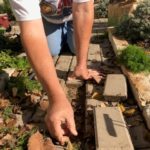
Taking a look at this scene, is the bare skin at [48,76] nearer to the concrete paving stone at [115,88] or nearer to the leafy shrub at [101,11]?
the concrete paving stone at [115,88]

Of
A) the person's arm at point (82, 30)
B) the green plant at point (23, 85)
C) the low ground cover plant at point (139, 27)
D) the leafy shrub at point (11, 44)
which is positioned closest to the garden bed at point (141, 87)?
the person's arm at point (82, 30)

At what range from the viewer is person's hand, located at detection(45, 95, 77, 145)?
2566mm

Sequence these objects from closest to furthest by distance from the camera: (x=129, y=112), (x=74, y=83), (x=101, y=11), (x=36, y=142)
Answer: (x=36, y=142), (x=129, y=112), (x=74, y=83), (x=101, y=11)

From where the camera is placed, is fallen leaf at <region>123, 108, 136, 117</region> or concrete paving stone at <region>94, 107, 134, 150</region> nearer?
concrete paving stone at <region>94, 107, 134, 150</region>

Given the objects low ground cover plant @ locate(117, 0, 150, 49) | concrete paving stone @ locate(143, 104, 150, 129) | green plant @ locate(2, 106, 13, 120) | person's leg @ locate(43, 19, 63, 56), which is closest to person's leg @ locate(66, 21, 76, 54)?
person's leg @ locate(43, 19, 63, 56)

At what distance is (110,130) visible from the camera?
104 inches

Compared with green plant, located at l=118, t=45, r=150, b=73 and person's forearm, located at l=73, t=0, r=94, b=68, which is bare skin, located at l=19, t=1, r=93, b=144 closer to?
person's forearm, located at l=73, t=0, r=94, b=68

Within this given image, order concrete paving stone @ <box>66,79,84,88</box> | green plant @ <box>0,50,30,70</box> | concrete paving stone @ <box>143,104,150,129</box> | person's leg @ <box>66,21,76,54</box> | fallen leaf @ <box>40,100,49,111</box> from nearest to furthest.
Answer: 1. concrete paving stone @ <box>143,104,150,129</box>
2. fallen leaf @ <box>40,100,49,111</box>
3. concrete paving stone @ <box>66,79,84,88</box>
4. green plant @ <box>0,50,30,70</box>
5. person's leg @ <box>66,21,76,54</box>

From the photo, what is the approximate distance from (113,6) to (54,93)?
11.8ft

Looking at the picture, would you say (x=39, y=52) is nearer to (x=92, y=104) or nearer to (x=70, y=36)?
(x=92, y=104)

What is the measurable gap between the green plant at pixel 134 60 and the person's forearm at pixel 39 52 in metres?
1.35

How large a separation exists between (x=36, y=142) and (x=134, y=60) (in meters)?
1.61

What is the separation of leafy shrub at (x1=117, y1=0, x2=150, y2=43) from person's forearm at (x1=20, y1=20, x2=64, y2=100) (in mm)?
2403

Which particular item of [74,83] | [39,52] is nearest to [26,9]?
[39,52]
